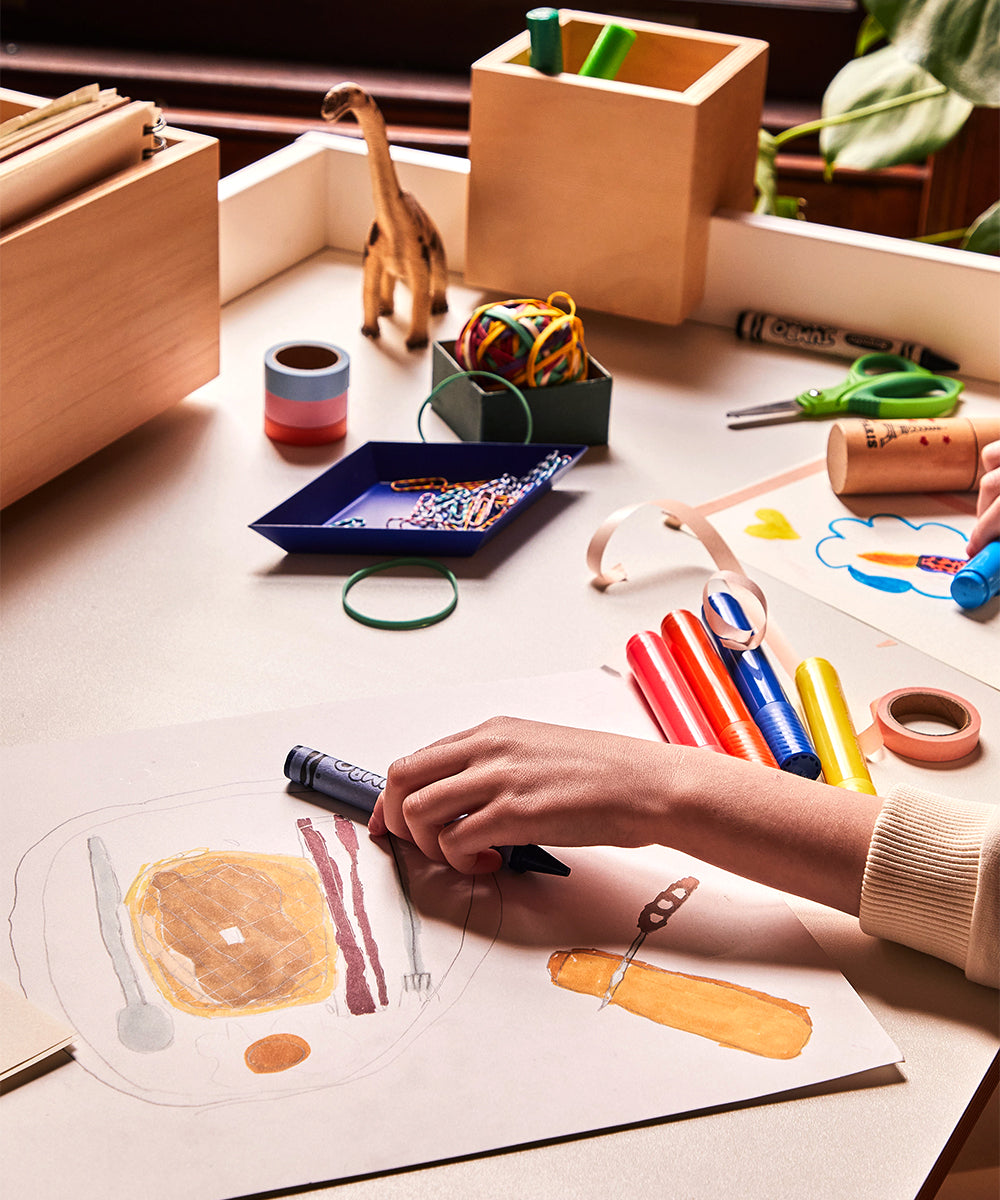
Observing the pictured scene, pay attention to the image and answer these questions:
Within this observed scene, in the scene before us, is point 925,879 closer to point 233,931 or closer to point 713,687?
point 713,687

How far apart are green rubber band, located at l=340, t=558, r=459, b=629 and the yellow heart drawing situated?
22 cm

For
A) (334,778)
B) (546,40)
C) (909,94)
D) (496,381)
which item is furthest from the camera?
(909,94)

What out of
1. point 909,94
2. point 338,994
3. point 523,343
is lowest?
point 338,994

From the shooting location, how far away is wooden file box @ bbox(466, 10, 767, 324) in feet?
3.72

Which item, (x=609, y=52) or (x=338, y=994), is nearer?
(x=338, y=994)

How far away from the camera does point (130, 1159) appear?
1.65ft

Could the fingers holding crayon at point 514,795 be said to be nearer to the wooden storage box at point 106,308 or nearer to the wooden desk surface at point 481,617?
the wooden desk surface at point 481,617

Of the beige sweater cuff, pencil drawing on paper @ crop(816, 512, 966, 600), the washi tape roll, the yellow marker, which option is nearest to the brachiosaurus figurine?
the washi tape roll

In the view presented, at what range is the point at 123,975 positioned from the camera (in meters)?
0.58

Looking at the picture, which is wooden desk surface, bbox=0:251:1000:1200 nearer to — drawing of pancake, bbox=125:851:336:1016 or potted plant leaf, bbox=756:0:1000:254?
drawing of pancake, bbox=125:851:336:1016

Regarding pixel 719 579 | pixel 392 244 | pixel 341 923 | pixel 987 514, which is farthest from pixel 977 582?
pixel 392 244

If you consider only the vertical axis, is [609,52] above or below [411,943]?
above

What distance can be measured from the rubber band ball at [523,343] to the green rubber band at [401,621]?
0.63ft

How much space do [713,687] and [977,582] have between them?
217 millimetres
